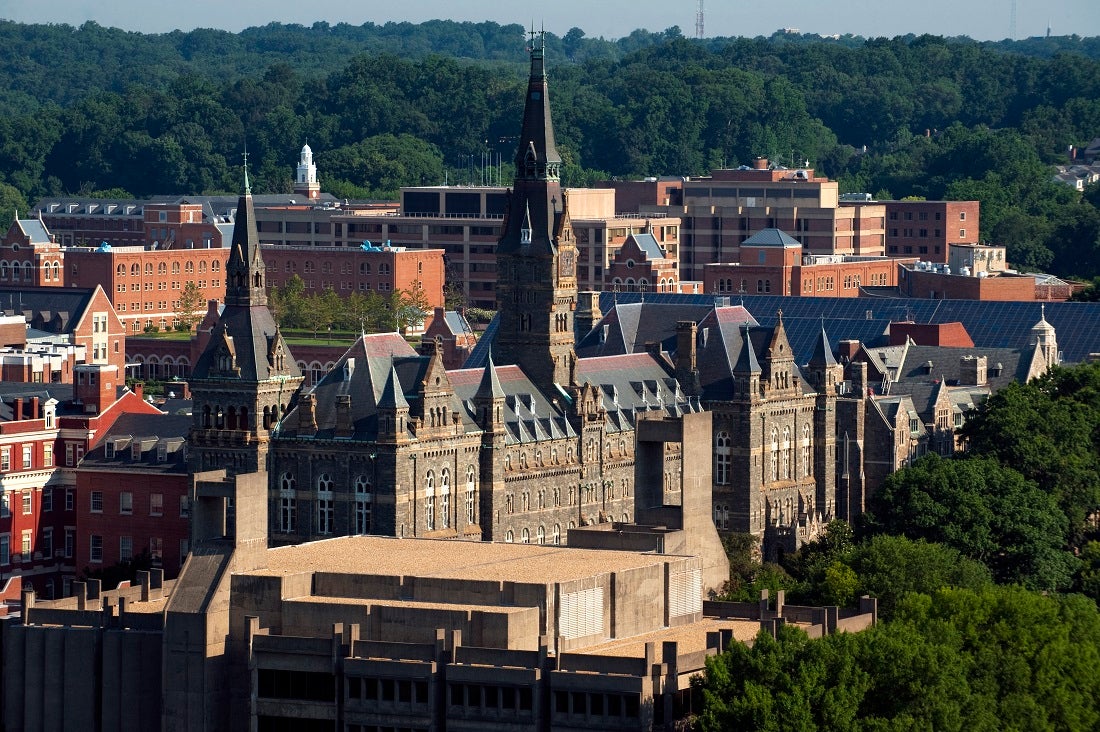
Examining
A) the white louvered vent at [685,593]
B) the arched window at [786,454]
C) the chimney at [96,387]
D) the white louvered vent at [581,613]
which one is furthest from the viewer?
the arched window at [786,454]

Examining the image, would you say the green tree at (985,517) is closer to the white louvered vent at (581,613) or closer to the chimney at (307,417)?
the chimney at (307,417)

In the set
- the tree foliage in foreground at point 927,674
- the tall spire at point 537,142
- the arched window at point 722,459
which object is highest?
the tall spire at point 537,142

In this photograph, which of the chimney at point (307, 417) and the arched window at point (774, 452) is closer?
the chimney at point (307, 417)

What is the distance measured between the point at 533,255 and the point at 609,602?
204 feet

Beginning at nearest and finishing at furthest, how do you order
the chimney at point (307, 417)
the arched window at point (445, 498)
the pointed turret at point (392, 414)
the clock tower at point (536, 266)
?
1. the pointed turret at point (392, 414)
2. the chimney at point (307, 417)
3. the arched window at point (445, 498)
4. the clock tower at point (536, 266)

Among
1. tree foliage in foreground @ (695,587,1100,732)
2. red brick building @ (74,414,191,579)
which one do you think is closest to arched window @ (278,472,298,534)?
red brick building @ (74,414,191,579)

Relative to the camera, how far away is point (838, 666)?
113812 mm

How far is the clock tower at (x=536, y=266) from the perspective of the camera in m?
182

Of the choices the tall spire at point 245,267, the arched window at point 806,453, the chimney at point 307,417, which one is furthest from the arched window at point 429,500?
the arched window at point 806,453

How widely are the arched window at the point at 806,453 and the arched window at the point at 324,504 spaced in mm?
38536

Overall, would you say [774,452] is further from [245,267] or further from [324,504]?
[245,267]

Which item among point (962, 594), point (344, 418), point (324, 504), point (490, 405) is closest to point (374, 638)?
point (962, 594)

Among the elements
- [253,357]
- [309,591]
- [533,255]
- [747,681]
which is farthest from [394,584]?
[533,255]

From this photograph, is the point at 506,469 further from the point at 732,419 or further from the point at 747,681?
the point at 747,681
